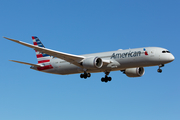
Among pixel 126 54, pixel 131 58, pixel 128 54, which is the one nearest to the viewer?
pixel 131 58

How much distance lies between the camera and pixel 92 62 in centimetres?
4903

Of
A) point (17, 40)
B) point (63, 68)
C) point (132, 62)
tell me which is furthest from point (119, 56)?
point (17, 40)

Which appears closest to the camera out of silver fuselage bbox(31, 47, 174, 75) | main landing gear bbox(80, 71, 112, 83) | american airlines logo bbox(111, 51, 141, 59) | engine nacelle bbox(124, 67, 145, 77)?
silver fuselage bbox(31, 47, 174, 75)

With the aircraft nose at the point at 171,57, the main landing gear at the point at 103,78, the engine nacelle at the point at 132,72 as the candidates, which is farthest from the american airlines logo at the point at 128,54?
the engine nacelle at the point at 132,72

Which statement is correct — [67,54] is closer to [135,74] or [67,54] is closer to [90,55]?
[90,55]

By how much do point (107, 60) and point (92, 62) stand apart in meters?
3.17

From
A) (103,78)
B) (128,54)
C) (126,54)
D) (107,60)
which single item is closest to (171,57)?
(128,54)

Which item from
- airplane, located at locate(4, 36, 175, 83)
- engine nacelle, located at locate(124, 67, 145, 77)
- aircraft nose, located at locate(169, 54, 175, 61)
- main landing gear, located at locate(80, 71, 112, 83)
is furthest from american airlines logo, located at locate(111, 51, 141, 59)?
engine nacelle, located at locate(124, 67, 145, 77)

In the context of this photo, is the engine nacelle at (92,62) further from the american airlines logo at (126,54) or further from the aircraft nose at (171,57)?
the aircraft nose at (171,57)

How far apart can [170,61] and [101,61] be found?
10.2 metres

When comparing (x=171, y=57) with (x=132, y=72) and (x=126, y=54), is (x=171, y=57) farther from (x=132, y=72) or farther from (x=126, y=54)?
(x=132, y=72)

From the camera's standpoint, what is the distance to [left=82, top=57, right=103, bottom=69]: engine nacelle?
4898cm

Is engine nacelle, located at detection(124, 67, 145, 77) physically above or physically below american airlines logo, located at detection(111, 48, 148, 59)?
above

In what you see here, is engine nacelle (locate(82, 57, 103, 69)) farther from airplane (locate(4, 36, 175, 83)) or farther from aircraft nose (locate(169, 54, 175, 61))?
aircraft nose (locate(169, 54, 175, 61))
